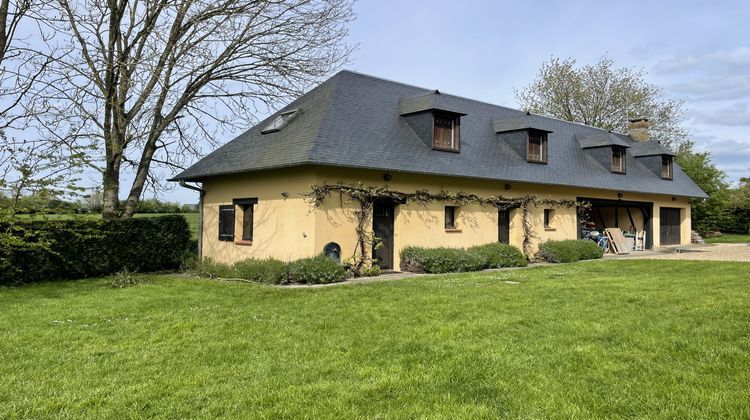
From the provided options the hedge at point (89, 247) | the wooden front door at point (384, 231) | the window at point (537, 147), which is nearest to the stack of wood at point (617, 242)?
the window at point (537, 147)

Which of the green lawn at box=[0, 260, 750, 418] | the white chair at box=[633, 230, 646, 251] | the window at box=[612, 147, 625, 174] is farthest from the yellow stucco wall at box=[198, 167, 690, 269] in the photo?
the white chair at box=[633, 230, 646, 251]

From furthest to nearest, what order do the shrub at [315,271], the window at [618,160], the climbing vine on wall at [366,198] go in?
the window at [618,160] < the climbing vine on wall at [366,198] < the shrub at [315,271]

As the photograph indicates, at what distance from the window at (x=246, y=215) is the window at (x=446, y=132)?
5.91 meters

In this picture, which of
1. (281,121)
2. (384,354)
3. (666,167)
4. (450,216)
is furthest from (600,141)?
(384,354)

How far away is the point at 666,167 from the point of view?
81.5 feet

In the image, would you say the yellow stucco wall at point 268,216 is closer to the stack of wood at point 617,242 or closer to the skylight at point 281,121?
the skylight at point 281,121

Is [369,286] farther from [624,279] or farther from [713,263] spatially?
[713,263]

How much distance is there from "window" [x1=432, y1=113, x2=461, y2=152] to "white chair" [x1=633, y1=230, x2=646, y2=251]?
490 inches

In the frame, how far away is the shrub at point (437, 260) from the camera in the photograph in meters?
13.5

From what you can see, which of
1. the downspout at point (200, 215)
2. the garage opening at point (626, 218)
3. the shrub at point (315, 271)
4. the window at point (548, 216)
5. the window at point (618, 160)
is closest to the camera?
the shrub at point (315, 271)

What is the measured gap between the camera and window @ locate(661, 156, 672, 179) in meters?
24.6

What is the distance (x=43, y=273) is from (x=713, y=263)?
61.7ft

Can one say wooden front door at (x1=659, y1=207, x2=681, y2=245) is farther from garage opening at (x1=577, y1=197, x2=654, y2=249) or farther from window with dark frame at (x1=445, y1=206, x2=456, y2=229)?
window with dark frame at (x1=445, y1=206, x2=456, y2=229)

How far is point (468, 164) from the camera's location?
15.4 meters
